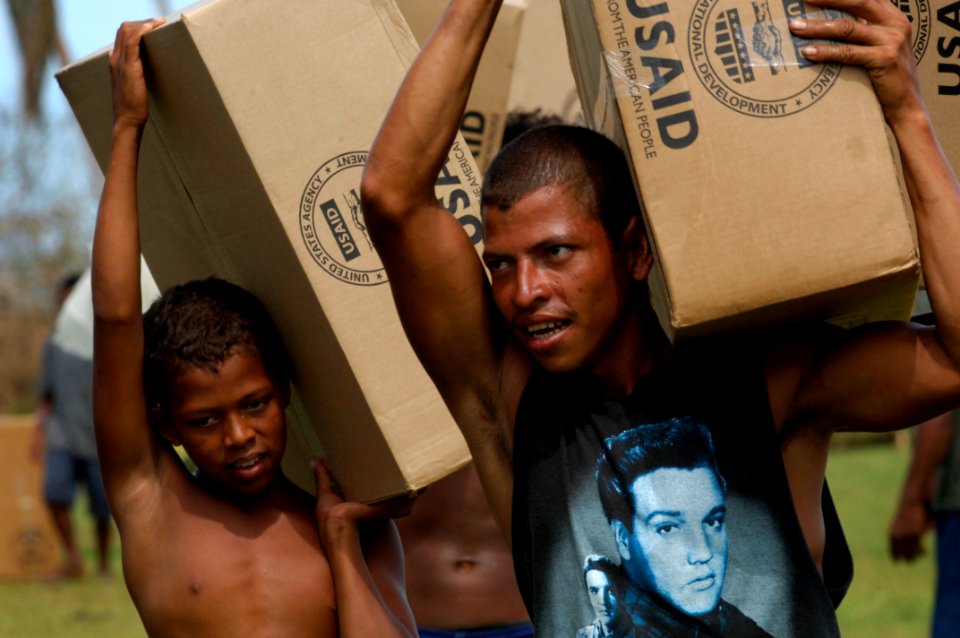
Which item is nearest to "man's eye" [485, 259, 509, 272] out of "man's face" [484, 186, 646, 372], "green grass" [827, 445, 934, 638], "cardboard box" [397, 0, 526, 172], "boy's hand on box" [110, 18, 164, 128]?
"man's face" [484, 186, 646, 372]

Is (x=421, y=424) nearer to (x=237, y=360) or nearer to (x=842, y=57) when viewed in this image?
(x=237, y=360)

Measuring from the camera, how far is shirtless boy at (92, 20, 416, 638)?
2.68 m

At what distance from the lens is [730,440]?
7.13 feet

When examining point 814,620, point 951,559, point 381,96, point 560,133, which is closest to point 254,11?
point 381,96

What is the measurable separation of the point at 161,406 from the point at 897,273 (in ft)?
4.73

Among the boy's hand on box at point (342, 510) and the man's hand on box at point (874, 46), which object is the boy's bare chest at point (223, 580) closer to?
the boy's hand on box at point (342, 510)

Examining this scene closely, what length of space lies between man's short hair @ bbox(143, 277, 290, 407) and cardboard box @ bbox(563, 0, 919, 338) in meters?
0.94

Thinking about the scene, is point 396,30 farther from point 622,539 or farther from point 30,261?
point 30,261

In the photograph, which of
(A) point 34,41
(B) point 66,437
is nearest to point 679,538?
(B) point 66,437

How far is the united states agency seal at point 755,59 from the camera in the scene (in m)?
2.04

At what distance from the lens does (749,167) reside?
2.03 m

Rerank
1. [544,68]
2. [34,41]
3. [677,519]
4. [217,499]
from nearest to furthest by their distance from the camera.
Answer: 1. [677,519]
2. [217,499]
3. [544,68]
4. [34,41]

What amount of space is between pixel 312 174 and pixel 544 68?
1.66 metres

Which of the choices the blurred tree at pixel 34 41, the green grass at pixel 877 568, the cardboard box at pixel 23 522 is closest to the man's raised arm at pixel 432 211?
the green grass at pixel 877 568
